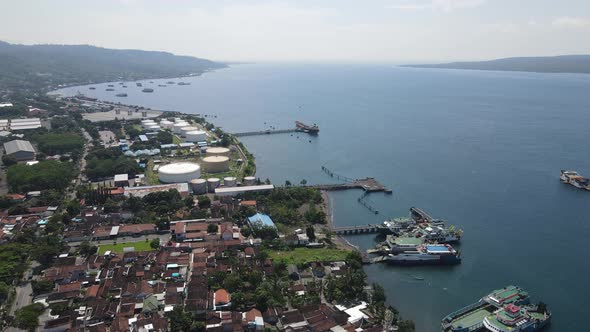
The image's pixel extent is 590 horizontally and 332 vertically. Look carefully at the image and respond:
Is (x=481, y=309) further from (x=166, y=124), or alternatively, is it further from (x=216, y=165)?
(x=166, y=124)

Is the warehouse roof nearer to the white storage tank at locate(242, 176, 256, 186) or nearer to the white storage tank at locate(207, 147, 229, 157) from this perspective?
the white storage tank at locate(207, 147, 229, 157)

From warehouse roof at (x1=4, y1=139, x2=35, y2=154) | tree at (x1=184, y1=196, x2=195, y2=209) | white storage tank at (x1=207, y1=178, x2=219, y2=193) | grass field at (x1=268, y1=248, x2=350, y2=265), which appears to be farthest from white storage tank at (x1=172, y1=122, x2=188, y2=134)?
grass field at (x1=268, y1=248, x2=350, y2=265)

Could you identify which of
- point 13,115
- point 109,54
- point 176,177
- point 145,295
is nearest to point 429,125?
point 176,177

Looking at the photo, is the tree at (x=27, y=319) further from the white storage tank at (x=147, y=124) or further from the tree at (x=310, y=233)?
the white storage tank at (x=147, y=124)

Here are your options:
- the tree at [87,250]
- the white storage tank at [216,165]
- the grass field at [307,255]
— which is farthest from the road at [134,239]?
the white storage tank at [216,165]

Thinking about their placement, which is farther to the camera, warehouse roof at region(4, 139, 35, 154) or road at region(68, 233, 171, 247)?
warehouse roof at region(4, 139, 35, 154)

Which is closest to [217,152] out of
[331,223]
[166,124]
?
[331,223]

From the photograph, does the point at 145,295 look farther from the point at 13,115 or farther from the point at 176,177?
the point at 13,115
